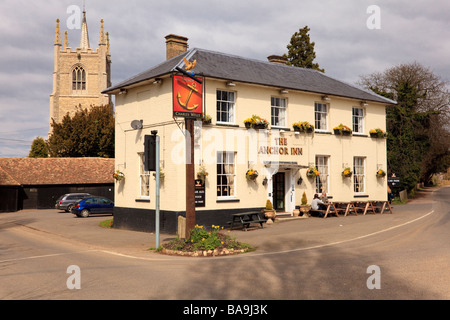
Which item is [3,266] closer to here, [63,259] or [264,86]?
[63,259]

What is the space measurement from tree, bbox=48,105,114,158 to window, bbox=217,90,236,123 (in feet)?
116

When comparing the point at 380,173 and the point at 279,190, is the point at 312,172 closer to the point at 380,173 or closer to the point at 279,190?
the point at 279,190

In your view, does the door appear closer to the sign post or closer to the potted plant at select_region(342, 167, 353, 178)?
the potted plant at select_region(342, 167, 353, 178)

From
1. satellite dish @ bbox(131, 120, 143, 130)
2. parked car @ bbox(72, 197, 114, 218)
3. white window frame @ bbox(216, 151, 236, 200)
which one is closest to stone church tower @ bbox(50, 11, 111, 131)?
parked car @ bbox(72, 197, 114, 218)

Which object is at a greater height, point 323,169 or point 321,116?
point 321,116

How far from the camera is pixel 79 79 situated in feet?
244

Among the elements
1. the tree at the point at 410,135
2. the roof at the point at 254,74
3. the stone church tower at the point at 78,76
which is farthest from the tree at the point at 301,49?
the stone church tower at the point at 78,76

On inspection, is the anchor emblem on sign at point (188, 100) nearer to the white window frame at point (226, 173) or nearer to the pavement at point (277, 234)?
the pavement at point (277, 234)

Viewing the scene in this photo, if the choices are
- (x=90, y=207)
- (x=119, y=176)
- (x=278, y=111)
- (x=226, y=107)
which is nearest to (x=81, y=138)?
(x=90, y=207)

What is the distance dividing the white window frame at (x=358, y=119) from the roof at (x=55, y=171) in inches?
1057

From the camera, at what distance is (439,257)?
10.6 meters

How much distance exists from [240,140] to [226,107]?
5.42ft
